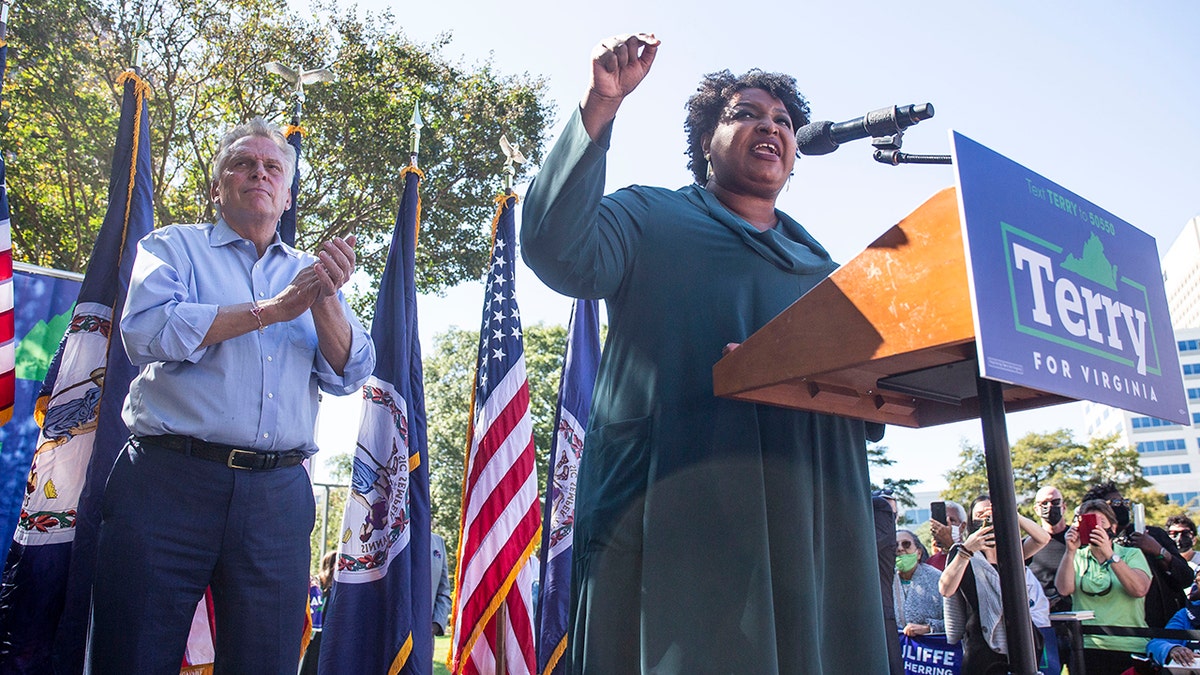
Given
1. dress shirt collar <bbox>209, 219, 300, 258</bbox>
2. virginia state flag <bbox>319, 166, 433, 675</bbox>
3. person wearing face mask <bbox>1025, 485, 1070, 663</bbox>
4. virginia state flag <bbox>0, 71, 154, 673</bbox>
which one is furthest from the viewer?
person wearing face mask <bbox>1025, 485, 1070, 663</bbox>

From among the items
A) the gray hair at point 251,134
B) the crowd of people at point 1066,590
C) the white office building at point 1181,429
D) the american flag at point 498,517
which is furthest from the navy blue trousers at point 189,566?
the white office building at point 1181,429

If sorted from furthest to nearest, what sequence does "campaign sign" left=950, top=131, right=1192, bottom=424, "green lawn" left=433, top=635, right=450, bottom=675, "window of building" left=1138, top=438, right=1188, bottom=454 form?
"window of building" left=1138, top=438, right=1188, bottom=454 < "green lawn" left=433, top=635, right=450, bottom=675 < "campaign sign" left=950, top=131, right=1192, bottom=424

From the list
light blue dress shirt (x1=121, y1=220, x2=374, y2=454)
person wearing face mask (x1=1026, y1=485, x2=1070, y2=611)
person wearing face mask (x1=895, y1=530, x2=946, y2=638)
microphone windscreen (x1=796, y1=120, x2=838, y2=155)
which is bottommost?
person wearing face mask (x1=895, y1=530, x2=946, y2=638)

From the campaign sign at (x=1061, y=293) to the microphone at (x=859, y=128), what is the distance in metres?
0.48

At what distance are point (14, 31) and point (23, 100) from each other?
745 millimetres

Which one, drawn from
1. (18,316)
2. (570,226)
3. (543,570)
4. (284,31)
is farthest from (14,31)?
(570,226)

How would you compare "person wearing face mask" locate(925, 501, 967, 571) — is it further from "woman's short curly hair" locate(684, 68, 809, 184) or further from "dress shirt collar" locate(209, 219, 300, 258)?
"dress shirt collar" locate(209, 219, 300, 258)

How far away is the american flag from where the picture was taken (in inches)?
203

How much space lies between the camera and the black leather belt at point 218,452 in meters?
2.42

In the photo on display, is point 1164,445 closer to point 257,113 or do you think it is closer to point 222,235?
point 257,113

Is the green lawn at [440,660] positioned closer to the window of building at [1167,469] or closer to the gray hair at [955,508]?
the gray hair at [955,508]

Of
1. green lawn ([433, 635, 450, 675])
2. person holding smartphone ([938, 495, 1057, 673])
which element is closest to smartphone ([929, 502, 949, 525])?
person holding smartphone ([938, 495, 1057, 673])

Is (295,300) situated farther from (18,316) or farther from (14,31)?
(14,31)

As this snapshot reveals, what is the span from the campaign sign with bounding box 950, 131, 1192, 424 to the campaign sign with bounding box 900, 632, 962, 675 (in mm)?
5039
